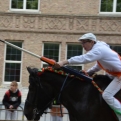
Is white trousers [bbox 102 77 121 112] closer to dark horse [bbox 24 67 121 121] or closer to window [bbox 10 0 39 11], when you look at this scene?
dark horse [bbox 24 67 121 121]

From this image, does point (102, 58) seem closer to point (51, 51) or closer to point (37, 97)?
point (37, 97)

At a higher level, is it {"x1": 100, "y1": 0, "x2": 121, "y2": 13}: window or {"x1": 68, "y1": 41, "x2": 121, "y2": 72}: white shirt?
{"x1": 100, "y1": 0, "x2": 121, "y2": 13}: window

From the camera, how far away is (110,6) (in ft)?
74.7

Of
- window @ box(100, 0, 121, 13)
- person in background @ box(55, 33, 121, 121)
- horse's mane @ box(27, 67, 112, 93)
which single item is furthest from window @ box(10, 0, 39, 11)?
person in background @ box(55, 33, 121, 121)

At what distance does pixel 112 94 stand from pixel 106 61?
21.6 inches

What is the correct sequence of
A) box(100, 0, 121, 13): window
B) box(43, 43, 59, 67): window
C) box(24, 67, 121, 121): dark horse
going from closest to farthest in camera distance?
box(24, 67, 121, 121): dark horse → box(43, 43, 59, 67): window → box(100, 0, 121, 13): window

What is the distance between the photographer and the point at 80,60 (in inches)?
258

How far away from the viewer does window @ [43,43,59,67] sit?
2234 centimetres

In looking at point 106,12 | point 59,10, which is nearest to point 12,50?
point 59,10

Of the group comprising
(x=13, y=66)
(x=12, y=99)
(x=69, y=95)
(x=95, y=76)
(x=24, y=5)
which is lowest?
(x=12, y=99)

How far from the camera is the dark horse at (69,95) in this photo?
6824 mm

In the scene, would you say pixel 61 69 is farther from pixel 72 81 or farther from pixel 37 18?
pixel 37 18

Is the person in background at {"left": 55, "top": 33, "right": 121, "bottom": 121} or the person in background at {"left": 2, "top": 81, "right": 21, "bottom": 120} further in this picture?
the person in background at {"left": 2, "top": 81, "right": 21, "bottom": 120}

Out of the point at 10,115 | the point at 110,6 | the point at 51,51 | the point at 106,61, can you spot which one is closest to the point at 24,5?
the point at 51,51
